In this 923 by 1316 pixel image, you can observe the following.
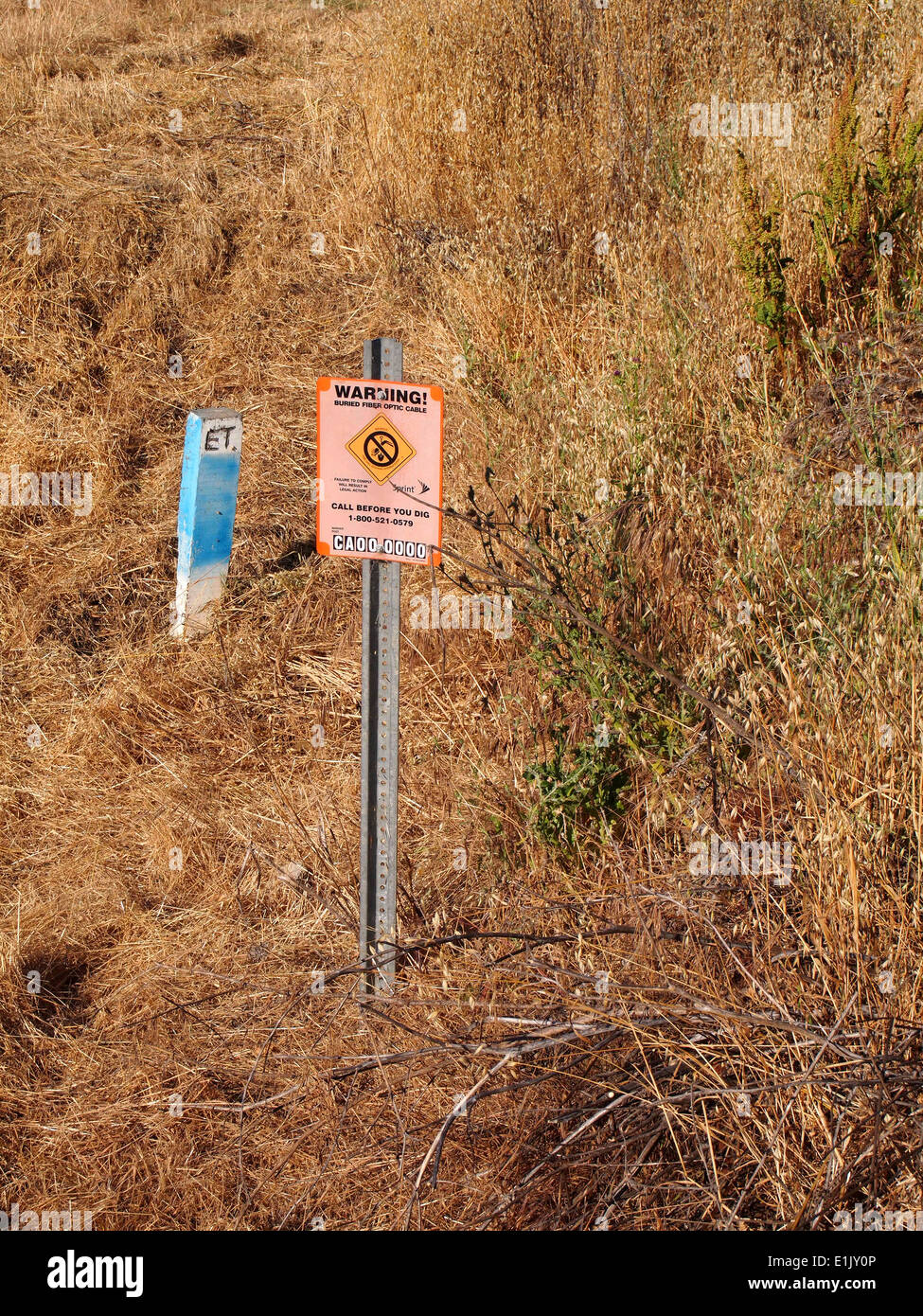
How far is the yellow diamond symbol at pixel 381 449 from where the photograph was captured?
225 centimetres

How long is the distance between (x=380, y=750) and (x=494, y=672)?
99cm

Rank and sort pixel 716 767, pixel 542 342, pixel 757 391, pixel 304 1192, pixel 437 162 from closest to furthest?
pixel 304 1192 → pixel 716 767 → pixel 757 391 → pixel 542 342 → pixel 437 162

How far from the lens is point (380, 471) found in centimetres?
227

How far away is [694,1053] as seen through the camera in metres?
1.98

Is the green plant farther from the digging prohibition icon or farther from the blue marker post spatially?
the digging prohibition icon

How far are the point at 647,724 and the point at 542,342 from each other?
228cm

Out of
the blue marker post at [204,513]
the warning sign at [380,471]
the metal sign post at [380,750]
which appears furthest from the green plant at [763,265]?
the metal sign post at [380,750]

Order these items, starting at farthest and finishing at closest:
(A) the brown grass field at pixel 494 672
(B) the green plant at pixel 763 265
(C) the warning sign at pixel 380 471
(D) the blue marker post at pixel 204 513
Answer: (B) the green plant at pixel 763 265 < (D) the blue marker post at pixel 204 513 < (C) the warning sign at pixel 380 471 < (A) the brown grass field at pixel 494 672

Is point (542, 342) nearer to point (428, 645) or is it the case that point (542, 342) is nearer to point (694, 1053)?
point (428, 645)

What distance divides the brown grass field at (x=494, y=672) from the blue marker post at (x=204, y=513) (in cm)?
10

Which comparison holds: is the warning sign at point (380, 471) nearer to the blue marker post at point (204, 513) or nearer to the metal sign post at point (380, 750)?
the metal sign post at point (380, 750)

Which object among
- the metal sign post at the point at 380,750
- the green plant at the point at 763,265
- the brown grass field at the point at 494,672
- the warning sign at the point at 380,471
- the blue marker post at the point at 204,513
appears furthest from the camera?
the green plant at the point at 763,265

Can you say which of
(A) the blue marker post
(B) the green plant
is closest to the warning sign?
(A) the blue marker post

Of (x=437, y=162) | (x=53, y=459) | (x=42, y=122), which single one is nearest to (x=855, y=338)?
(x=437, y=162)
